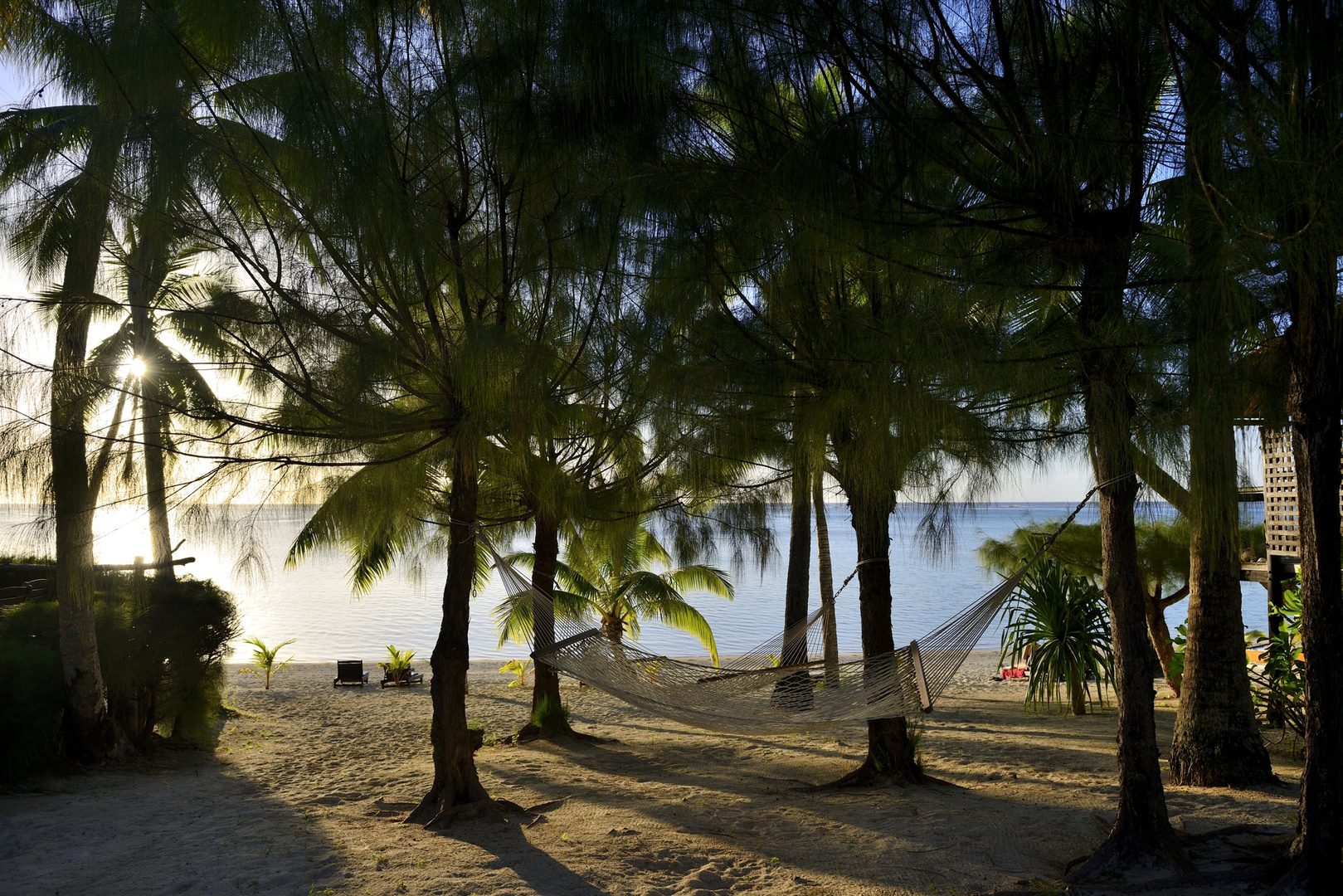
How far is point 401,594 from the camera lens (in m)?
24.1

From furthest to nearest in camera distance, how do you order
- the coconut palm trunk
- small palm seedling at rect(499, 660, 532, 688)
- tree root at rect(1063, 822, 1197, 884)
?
small palm seedling at rect(499, 660, 532, 688), tree root at rect(1063, 822, 1197, 884), the coconut palm trunk

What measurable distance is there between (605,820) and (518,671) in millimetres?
6683

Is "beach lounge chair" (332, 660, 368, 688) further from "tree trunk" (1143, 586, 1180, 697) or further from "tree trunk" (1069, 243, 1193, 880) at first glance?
"tree trunk" (1069, 243, 1193, 880)

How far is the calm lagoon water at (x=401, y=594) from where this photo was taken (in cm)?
334

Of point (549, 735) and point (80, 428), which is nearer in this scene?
point (80, 428)

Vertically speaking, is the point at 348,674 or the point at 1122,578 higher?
the point at 1122,578

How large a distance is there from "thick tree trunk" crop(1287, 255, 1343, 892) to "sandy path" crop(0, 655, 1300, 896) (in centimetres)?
78

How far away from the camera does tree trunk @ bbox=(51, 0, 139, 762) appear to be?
2732 mm

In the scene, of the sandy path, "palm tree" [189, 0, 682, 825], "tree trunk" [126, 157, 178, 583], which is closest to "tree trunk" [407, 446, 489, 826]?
"palm tree" [189, 0, 682, 825]

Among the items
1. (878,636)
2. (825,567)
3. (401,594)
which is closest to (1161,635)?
(825,567)

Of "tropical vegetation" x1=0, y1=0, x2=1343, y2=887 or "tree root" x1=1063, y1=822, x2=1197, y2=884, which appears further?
"tree root" x1=1063, y1=822, x2=1197, y2=884

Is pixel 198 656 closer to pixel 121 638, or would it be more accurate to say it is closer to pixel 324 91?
pixel 121 638

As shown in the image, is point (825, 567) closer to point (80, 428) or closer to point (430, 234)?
point (430, 234)

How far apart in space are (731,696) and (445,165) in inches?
97.8
